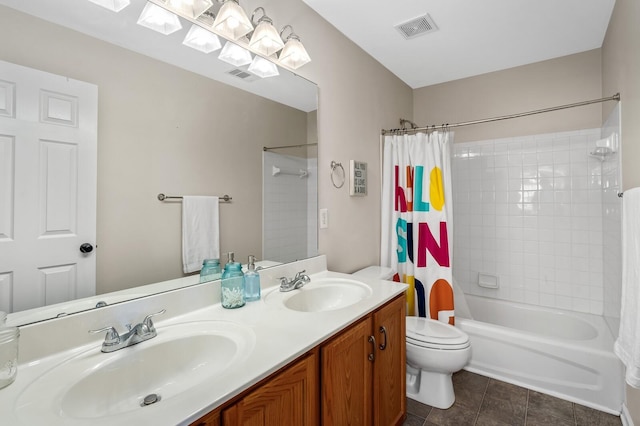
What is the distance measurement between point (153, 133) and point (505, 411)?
236 cm

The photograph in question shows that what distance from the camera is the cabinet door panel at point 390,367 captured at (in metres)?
1.37

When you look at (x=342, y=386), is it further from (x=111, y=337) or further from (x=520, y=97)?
(x=520, y=97)

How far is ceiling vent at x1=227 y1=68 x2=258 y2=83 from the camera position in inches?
57.9

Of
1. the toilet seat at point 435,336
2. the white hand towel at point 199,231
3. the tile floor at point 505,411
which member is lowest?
the tile floor at point 505,411

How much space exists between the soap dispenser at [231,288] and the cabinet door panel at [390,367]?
578 mm

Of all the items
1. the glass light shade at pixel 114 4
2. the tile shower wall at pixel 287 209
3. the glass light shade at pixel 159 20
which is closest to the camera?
the glass light shade at pixel 114 4

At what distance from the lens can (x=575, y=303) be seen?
2.48 metres

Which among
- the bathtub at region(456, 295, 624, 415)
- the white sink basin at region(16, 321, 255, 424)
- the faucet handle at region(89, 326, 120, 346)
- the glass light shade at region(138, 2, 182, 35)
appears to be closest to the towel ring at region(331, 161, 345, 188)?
the glass light shade at region(138, 2, 182, 35)

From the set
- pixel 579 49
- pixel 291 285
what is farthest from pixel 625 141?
pixel 291 285

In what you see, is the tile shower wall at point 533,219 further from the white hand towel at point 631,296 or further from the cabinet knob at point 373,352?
the cabinet knob at point 373,352

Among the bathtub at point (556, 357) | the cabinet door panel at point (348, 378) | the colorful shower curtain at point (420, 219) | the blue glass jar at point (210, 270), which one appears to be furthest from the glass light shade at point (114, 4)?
the bathtub at point (556, 357)

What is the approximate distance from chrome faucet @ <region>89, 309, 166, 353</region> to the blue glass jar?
1.01 ft

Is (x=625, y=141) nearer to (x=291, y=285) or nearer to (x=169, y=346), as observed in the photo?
(x=291, y=285)

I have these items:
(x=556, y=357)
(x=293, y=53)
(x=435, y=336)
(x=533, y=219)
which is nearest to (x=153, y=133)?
(x=293, y=53)
